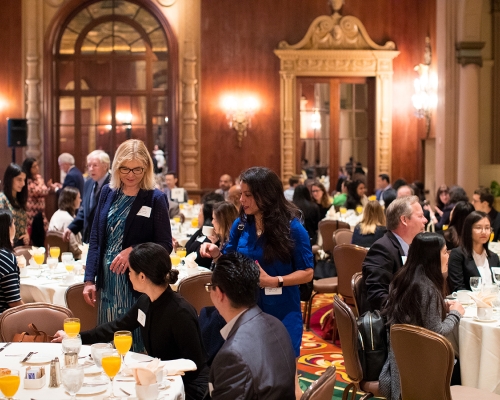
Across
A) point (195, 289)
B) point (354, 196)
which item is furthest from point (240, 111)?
point (195, 289)

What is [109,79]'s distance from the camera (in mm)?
14711

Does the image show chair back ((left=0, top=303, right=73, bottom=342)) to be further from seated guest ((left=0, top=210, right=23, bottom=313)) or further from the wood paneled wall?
the wood paneled wall

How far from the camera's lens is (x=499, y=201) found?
1239 cm

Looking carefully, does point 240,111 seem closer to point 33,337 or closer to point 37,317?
point 37,317

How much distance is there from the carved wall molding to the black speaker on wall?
4573mm

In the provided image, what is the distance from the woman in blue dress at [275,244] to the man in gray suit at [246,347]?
0.87 meters

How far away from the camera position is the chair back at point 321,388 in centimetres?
279

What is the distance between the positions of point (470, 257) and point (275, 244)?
2354mm

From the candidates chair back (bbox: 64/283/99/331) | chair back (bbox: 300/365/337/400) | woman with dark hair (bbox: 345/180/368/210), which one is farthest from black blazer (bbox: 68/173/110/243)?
woman with dark hair (bbox: 345/180/368/210)

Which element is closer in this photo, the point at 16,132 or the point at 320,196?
the point at 320,196

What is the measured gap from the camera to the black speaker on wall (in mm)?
13453

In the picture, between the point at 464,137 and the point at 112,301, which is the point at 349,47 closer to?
the point at 464,137

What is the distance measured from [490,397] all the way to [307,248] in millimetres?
1303

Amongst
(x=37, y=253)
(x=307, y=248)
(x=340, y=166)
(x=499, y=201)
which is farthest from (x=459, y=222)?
(x=340, y=166)
